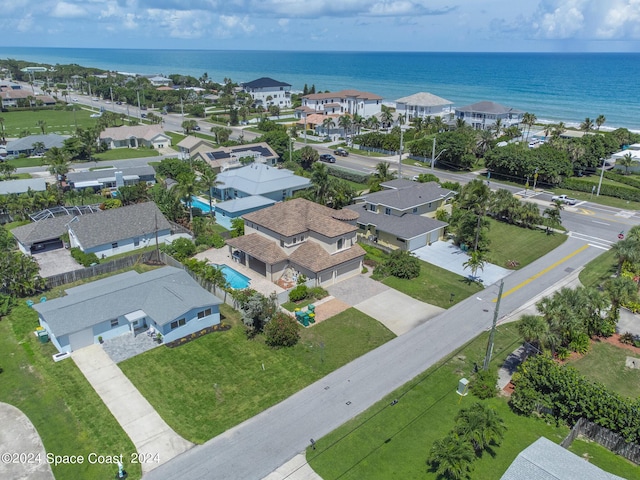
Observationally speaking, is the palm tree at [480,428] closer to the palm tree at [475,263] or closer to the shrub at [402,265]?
the palm tree at [475,263]

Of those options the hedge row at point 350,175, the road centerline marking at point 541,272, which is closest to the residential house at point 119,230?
the hedge row at point 350,175

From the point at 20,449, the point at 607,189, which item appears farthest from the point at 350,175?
the point at 20,449

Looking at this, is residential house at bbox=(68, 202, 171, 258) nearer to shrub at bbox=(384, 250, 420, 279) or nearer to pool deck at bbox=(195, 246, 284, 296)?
pool deck at bbox=(195, 246, 284, 296)

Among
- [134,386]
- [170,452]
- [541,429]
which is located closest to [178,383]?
[134,386]

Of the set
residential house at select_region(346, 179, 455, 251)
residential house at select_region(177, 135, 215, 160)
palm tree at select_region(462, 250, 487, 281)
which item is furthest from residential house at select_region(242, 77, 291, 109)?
palm tree at select_region(462, 250, 487, 281)

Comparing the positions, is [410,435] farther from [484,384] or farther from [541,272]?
[541,272]
